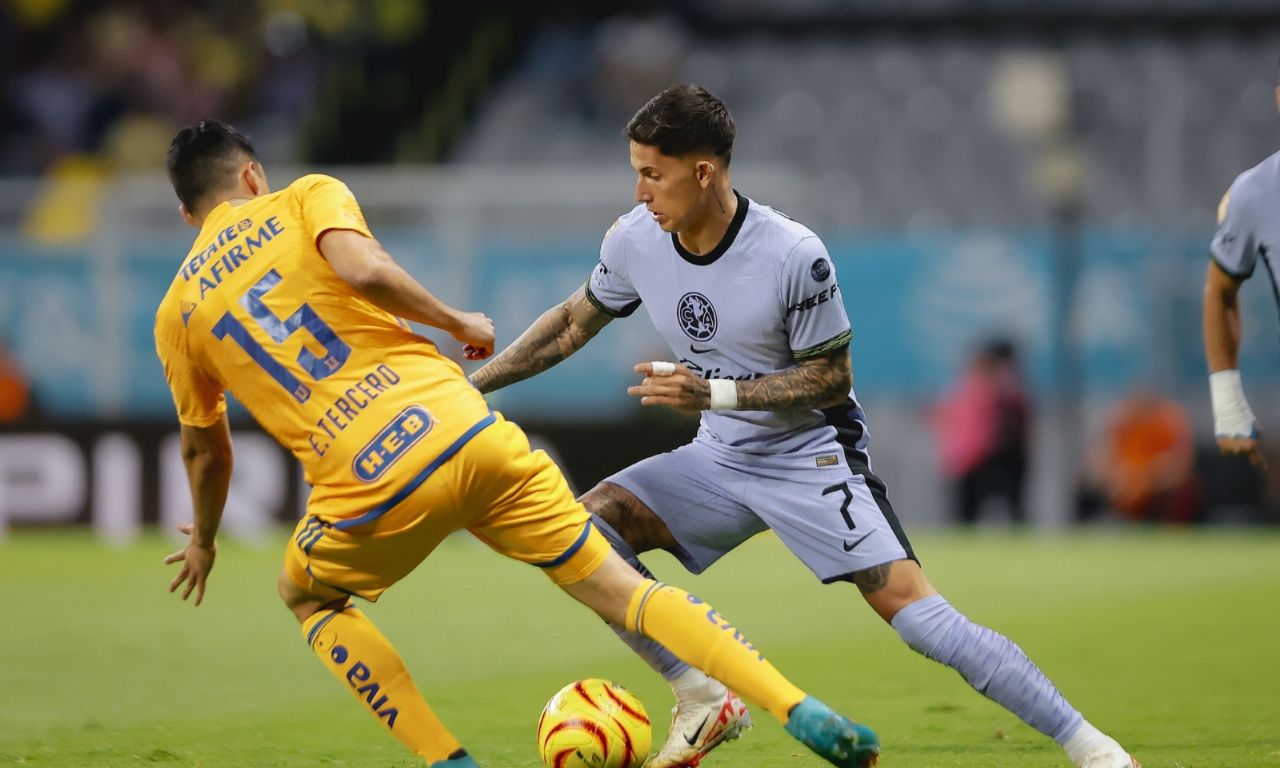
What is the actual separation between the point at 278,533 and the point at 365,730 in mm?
9266

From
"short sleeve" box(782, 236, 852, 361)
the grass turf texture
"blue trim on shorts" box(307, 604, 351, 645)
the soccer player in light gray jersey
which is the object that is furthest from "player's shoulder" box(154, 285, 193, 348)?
"short sleeve" box(782, 236, 852, 361)

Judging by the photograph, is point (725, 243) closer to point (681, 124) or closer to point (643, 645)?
point (681, 124)

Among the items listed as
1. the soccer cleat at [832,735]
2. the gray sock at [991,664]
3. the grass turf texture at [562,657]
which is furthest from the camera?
the grass turf texture at [562,657]

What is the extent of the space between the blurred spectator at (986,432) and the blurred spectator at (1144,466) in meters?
0.73

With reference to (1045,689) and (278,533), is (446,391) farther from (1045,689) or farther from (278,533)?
(278,533)

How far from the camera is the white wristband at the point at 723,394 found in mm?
5625

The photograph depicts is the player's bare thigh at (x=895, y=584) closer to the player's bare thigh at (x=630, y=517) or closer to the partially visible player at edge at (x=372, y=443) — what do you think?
the partially visible player at edge at (x=372, y=443)

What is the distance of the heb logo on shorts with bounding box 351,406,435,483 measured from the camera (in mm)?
5207

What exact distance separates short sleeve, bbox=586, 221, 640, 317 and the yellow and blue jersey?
38.9 inches

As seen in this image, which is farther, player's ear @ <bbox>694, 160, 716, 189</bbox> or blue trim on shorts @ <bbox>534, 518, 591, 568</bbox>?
player's ear @ <bbox>694, 160, 716, 189</bbox>

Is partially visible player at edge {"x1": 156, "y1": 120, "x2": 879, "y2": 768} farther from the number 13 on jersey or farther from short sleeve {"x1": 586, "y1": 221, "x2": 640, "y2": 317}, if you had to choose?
short sleeve {"x1": 586, "y1": 221, "x2": 640, "y2": 317}

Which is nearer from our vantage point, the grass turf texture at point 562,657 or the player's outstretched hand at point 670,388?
the player's outstretched hand at point 670,388

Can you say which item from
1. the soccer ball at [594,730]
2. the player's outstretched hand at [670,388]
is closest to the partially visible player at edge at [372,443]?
the player's outstretched hand at [670,388]

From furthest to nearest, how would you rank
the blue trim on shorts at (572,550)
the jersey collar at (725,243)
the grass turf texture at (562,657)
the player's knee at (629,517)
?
the grass turf texture at (562,657)
the player's knee at (629,517)
the jersey collar at (725,243)
the blue trim on shorts at (572,550)
